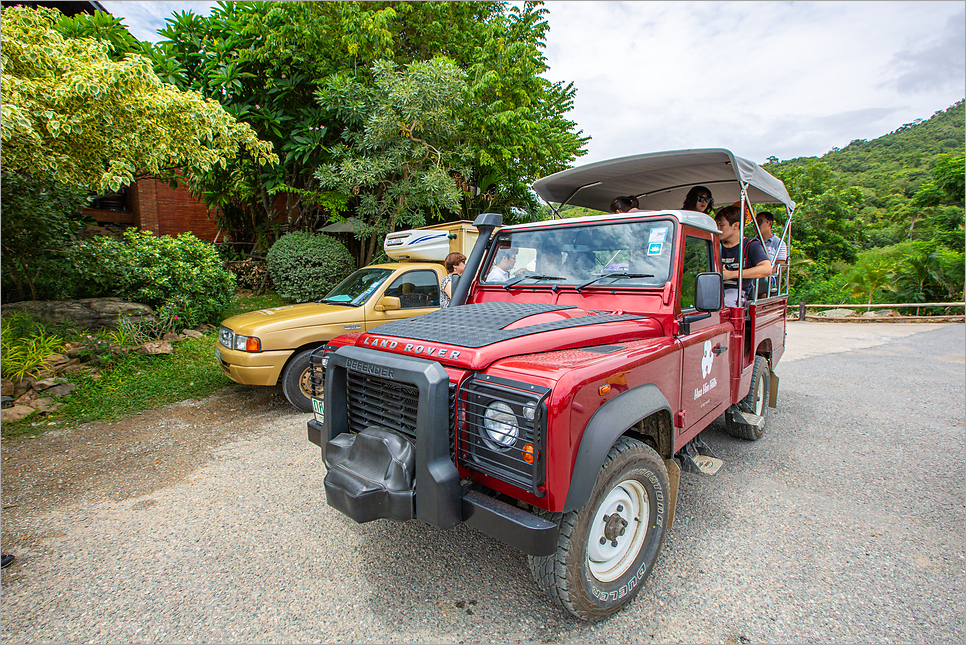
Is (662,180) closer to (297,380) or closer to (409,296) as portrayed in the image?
(409,296)

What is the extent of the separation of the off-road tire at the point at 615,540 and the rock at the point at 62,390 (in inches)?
242

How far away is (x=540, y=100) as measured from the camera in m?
13.6

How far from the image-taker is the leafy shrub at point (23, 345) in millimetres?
5609

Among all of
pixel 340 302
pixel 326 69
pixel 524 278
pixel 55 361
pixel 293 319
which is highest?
pixel 326 69

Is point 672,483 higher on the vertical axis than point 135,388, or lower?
higher

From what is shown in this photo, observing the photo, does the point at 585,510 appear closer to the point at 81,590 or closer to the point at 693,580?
the point at 693,580

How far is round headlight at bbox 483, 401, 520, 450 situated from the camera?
2.00 m

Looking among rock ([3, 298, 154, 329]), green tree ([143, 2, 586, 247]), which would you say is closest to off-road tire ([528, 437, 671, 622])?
rock ([3, 298, 154, 329])

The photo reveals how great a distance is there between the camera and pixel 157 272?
7.69 m

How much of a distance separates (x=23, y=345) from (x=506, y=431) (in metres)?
7.03

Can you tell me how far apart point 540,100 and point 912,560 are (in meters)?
13.3

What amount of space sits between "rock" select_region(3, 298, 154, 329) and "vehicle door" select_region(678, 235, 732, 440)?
773 centimetres

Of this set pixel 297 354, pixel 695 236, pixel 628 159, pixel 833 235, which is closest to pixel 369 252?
pixel 297 354

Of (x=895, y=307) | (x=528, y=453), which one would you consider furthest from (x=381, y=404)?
(x=895, y=307)
